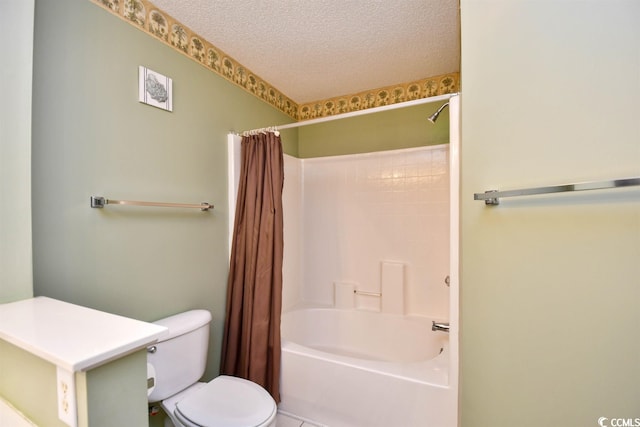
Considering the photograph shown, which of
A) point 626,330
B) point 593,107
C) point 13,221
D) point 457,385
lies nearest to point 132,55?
point 13,221

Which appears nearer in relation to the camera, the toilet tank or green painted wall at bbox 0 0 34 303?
green painted wall at bbox 0 0 34 303

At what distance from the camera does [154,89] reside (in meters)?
1.37

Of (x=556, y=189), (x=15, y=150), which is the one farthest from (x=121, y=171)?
(x=556, y=189)

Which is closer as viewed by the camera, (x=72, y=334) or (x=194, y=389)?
(x=72, y=334)

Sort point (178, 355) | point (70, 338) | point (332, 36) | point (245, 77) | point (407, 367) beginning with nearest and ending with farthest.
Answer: point (70, 338) < point (178, 355) < point (407, 367) < point (332, 36) < point (245, 77)

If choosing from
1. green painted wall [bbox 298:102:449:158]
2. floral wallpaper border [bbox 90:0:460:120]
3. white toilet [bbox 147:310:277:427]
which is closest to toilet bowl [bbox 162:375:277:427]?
white toilet [bbox 147:310:277:427]

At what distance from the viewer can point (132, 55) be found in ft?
4.23

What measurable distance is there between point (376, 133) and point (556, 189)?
1828 mm

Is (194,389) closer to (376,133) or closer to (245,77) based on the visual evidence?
(245,77)

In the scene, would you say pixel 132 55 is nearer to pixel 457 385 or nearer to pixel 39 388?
pixel 39 388

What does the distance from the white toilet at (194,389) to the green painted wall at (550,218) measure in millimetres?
926

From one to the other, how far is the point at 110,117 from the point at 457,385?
6.87ft

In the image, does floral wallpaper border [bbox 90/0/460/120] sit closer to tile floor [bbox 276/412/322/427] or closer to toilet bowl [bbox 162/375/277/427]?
toilet bowl [bbox 162/375/277/427]

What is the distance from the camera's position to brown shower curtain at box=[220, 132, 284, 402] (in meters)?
1.62
